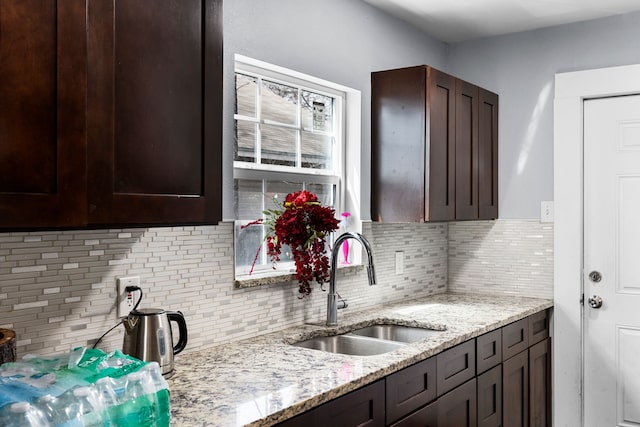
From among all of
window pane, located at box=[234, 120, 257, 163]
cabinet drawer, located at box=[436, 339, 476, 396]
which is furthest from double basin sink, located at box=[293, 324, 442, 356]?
window pane, located at box=[234, 120, 257, 163]

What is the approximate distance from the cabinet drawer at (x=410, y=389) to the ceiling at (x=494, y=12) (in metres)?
1.86

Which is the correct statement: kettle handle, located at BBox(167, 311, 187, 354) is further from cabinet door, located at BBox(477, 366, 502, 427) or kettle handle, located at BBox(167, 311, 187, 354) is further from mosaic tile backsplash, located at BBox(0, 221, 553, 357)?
cabinet door, located at BBox(477, 366, 502, 427)

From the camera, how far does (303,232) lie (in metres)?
2.41

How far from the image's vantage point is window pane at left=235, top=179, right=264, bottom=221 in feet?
8.10

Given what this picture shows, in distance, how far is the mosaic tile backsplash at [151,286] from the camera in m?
1.64

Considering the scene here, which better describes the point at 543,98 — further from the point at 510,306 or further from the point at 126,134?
the point at 126,134

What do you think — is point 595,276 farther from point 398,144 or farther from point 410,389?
point 410,389

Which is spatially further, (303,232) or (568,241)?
(568,241)

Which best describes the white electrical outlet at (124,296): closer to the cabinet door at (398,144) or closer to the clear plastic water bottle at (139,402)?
the clear plastic water bottle at (139,402)

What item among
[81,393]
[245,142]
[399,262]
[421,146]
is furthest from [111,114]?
[399,262]

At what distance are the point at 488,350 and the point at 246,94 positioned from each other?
61.4 inches

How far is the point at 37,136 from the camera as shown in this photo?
1267mm

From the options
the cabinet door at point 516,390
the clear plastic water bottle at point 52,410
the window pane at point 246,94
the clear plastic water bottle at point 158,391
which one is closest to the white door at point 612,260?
the cabinet door at point 516,390

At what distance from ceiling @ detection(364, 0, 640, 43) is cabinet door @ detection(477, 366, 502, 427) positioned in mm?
1837
